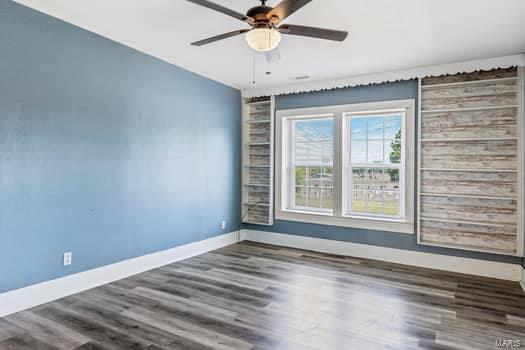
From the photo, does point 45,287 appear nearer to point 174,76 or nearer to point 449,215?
point 174,76

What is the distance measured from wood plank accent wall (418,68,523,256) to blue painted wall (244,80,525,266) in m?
0.11

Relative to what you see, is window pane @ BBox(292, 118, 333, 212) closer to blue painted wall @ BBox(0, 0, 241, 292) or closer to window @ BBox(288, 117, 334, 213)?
window @ BBox(288, 117, 334, 213)

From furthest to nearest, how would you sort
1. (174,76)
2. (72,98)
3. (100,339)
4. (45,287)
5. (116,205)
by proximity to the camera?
(174,76)
(116,205)
(72,98)
(45,287)
(100,339)

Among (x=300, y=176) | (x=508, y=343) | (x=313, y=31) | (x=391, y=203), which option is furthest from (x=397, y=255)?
(x=313, y=31)

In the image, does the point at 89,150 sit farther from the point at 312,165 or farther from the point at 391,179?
the point at 391,179

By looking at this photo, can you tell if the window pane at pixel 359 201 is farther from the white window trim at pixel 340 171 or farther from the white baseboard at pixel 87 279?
the white baseboard at pixel 87 279

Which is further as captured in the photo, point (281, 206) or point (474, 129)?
point (281, 206)

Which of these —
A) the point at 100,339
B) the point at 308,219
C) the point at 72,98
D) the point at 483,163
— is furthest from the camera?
the point at 308,219

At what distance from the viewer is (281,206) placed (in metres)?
5.39

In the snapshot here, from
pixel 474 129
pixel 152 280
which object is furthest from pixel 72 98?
pixel 474 129

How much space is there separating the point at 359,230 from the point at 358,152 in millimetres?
1175

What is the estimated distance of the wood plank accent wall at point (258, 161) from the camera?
→ 547 centimetres

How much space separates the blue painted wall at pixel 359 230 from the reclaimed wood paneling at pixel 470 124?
0.72 ft

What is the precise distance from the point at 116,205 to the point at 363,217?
3.37 metres
